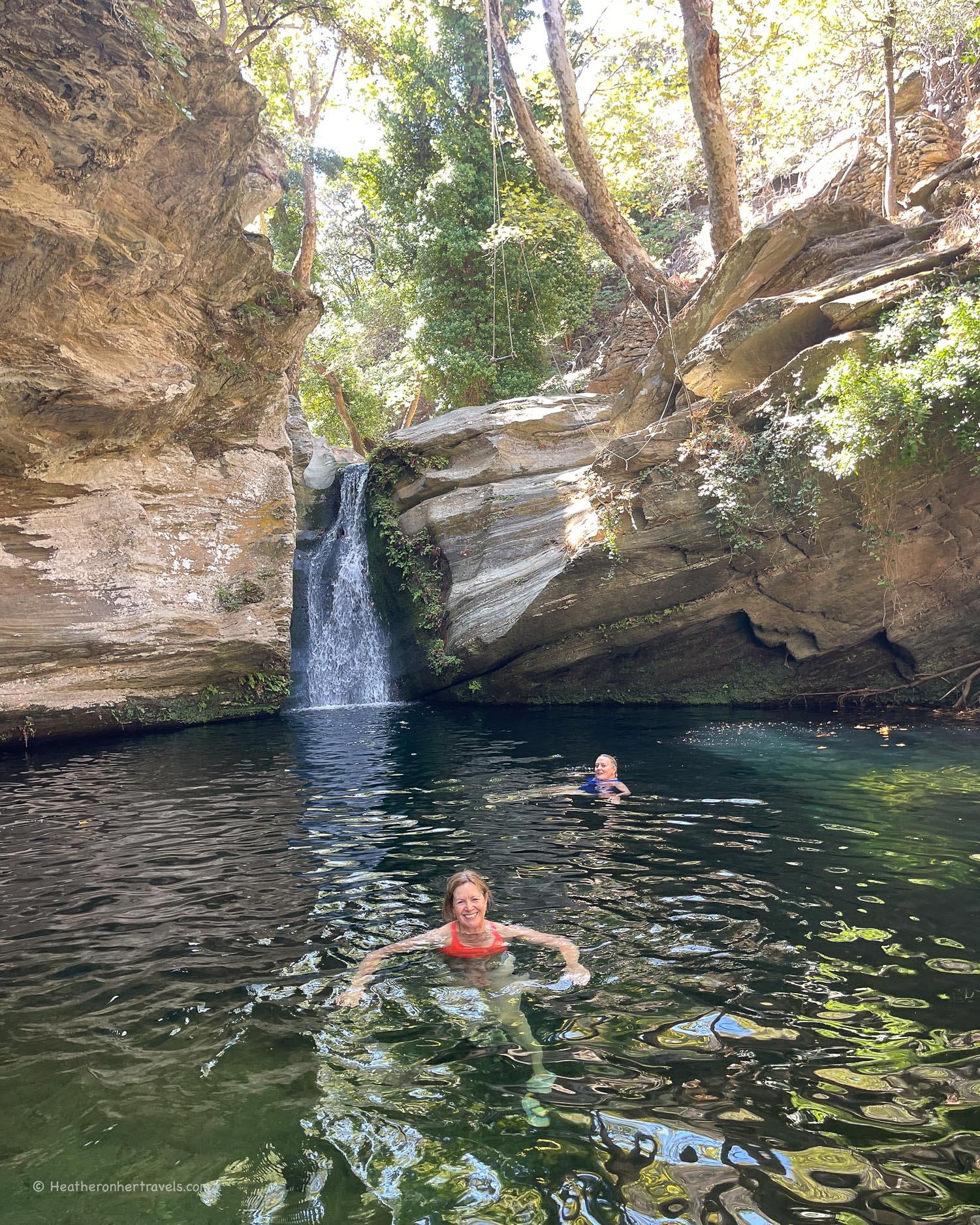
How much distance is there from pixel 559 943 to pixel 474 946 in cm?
56

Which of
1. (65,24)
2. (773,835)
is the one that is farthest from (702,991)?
(65,24)

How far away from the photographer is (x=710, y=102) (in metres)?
12.8

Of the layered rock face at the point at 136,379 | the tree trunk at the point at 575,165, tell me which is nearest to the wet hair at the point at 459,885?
the layered rock face at the point at 136,379

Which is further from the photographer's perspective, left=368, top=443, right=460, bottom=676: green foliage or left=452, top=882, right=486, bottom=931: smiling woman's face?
left=368, top=443, right=460, bottom=676: green foliage

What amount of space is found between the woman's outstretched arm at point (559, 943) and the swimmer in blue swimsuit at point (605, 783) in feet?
13.2

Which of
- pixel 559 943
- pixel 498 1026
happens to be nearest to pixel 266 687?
pixel 559 943

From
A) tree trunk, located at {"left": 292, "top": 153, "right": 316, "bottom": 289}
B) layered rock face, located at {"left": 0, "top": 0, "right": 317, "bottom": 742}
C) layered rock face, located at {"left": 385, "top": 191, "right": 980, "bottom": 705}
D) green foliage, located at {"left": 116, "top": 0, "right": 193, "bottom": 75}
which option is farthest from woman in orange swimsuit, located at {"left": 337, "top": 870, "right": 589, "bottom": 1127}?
tree trunk, located at {"left": 292, "top": 153, "right": 316, "bottom": 289}

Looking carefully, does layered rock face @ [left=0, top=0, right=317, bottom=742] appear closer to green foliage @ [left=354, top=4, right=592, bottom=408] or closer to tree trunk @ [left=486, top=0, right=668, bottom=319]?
tree trunk @ [left=486, top=0, right=668, bottom=319]

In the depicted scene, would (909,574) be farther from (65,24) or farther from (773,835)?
(65,24)

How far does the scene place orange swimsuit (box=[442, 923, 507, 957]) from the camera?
16.8ft

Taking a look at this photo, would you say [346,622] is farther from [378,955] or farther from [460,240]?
[378,955]

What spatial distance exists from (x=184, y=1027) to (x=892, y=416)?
13.0 m

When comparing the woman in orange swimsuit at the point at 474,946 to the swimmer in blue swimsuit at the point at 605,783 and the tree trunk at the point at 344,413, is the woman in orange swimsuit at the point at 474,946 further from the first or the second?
the tree trunk at the point at 344,413

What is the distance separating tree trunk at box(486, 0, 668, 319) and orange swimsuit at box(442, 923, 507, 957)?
13356 mm
